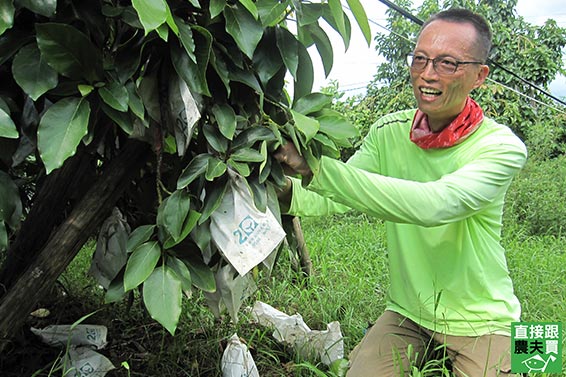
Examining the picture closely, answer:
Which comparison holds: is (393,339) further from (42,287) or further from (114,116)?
(114,116)

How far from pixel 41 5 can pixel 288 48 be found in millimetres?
443

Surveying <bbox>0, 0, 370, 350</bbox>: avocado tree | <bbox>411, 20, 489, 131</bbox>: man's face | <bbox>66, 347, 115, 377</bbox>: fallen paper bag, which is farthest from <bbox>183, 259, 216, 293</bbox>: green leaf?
<bbox>411, 20, 489, 131</bbox>: man's face

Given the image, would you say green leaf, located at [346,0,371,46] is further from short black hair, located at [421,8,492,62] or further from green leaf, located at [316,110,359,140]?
short black hair, located at [421,8,492,62]

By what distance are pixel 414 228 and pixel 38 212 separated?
3.53ft

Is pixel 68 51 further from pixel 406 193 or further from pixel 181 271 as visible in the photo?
pixel 406 193

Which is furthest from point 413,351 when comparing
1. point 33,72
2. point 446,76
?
point 33,72

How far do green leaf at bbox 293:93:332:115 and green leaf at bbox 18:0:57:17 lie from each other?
1.62ft

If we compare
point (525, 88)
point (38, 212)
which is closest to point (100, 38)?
point (38, 212)

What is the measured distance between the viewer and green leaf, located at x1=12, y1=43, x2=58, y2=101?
96 cm

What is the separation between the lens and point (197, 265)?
1158 millimetres

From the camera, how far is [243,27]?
3.44 ft

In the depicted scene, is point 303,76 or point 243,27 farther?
point 303,76

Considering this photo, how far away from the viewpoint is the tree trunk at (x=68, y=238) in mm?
1283

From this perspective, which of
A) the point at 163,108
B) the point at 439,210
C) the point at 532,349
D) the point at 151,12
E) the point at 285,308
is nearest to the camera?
the point at 151,12
